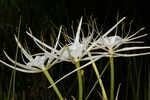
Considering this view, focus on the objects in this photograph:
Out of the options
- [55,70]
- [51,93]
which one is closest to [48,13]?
[55,70]

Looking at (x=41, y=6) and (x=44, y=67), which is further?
(x=41, y=6)

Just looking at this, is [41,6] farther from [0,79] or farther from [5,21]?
[0,79]

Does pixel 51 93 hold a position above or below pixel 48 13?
below

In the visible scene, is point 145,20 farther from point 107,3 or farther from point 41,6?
point 41,6

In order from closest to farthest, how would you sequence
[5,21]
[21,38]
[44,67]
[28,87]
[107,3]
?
[44,67] → [28,87] → [21,38] → [107,3] → [5,21]

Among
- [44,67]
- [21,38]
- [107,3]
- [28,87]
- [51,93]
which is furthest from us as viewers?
[107,3]

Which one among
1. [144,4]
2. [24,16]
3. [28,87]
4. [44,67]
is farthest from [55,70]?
[44,67]

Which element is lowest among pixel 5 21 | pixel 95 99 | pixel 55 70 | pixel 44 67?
pixel 95 99
